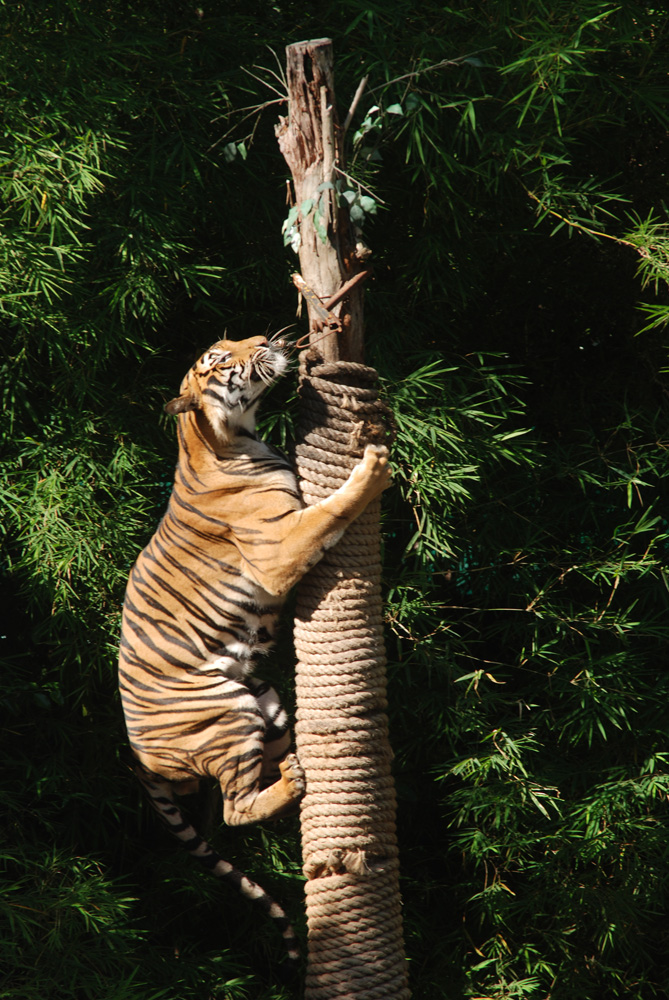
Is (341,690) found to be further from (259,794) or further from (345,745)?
(259,794)

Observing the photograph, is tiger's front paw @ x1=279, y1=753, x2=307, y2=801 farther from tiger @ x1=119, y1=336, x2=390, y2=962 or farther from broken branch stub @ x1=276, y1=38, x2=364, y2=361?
broken branch stub @ x1=276, y1=38, x2=364, y2=361

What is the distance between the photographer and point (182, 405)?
6.25 feet

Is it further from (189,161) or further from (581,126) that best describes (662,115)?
(189,161)

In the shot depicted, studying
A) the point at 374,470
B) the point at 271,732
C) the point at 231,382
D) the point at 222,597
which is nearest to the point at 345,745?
the point at 271,732

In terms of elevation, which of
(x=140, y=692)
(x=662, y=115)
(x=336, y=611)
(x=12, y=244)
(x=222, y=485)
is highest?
(x=662, y=115)

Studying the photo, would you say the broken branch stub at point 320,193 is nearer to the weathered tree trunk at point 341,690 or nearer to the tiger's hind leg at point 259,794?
the weathered tree trunk at point 341,690

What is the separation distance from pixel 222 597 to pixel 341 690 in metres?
0.35

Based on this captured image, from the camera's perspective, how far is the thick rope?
175 centimetres

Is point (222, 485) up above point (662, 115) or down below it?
below

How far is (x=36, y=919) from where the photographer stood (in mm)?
2121

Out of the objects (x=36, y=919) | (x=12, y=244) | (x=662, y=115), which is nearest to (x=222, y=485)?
(x=12, y=244)

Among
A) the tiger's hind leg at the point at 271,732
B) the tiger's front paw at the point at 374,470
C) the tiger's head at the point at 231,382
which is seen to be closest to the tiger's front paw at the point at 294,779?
the tiger's hind leg at the point at 271,732

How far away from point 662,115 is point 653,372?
0.74 meters

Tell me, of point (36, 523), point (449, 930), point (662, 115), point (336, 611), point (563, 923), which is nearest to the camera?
point (336, 611)
